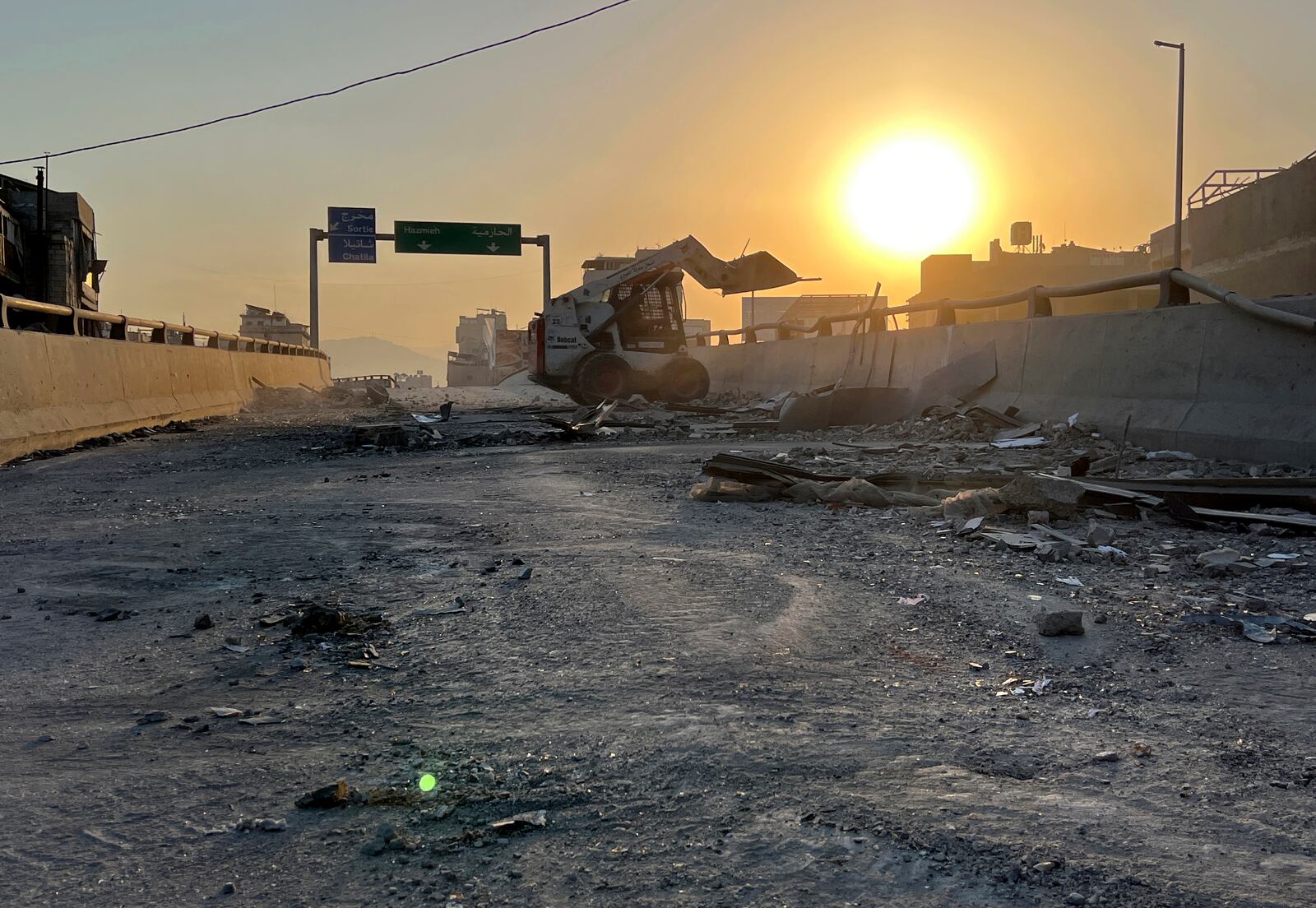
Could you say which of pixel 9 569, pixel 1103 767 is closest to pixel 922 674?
pixel 1103 767

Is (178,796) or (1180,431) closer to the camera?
(178,796)

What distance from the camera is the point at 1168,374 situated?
30.5 feet

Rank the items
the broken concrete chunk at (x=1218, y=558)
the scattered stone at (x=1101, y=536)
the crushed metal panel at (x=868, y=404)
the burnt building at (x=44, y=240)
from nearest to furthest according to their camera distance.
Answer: the broken concrete chunk at (x=1218, y=558) < the scattered stone at (x=1101, y=536) < the crushed metal panel at (x=868, y=404) < the burnt building at (x=44, y=240)

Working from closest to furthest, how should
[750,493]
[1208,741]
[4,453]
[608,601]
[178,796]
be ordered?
[178,796]
[1208,741]
[608,601]
[750,493]
[4,453]

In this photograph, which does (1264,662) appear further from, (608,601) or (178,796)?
(178,796)

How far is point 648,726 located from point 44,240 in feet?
97.2

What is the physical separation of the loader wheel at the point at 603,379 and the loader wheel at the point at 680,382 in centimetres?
77

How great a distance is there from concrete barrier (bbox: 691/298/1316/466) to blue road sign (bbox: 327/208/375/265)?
2941 cm

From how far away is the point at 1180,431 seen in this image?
8.80m

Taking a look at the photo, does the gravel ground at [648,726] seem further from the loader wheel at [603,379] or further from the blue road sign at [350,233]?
the blue road sign at [350,233]

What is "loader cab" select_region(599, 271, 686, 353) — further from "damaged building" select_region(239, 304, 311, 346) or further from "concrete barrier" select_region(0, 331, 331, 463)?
"damaged building" select_region(239, 304, 311, 346)

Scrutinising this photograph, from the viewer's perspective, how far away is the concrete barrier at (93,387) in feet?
34.1

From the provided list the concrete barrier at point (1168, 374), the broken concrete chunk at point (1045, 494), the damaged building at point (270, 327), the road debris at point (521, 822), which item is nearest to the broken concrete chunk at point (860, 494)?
the broken concrete chunk at point (1045, 494)

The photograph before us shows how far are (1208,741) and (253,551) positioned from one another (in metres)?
4.75
